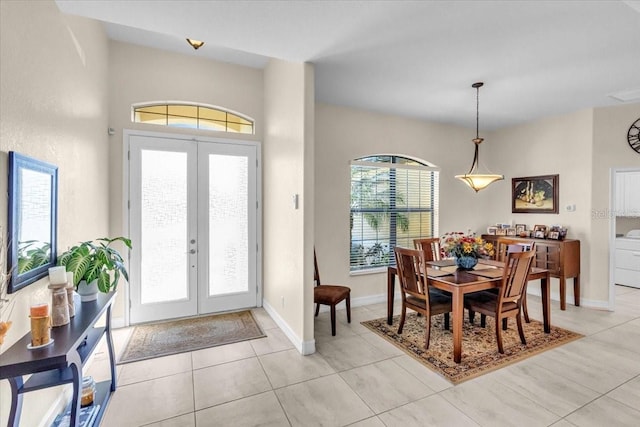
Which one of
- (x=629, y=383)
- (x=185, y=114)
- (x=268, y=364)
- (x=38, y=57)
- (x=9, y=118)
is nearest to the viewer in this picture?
(x=9, y=118)

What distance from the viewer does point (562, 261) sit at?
169 inches

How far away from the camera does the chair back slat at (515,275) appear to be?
9.57ft

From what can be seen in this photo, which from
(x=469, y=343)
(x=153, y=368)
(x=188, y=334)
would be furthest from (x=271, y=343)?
(x=469, y=343)

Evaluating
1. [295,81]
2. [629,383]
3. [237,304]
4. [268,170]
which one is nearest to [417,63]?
[295,81]

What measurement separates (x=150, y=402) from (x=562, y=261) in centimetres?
523

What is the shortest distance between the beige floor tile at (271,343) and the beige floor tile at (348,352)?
35cm

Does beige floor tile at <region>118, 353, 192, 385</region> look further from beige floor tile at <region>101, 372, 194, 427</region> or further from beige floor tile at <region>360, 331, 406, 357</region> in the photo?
beige floor tile at <region>360, 331, 406, 357</region>

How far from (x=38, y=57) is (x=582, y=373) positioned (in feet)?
15.7

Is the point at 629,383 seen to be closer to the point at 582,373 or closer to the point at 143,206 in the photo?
the point at 582,373

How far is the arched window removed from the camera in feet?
12.2

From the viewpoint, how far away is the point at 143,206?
3.63m

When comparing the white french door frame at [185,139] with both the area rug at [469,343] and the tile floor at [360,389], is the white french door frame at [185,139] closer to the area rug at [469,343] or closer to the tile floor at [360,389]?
the tile floor at [360,389]

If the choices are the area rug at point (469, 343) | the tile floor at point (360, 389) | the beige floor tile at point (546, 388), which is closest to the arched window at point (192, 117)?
the tile floor at point (360, 389)

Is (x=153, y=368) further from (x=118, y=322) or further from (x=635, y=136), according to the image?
(x=635, y=136)
